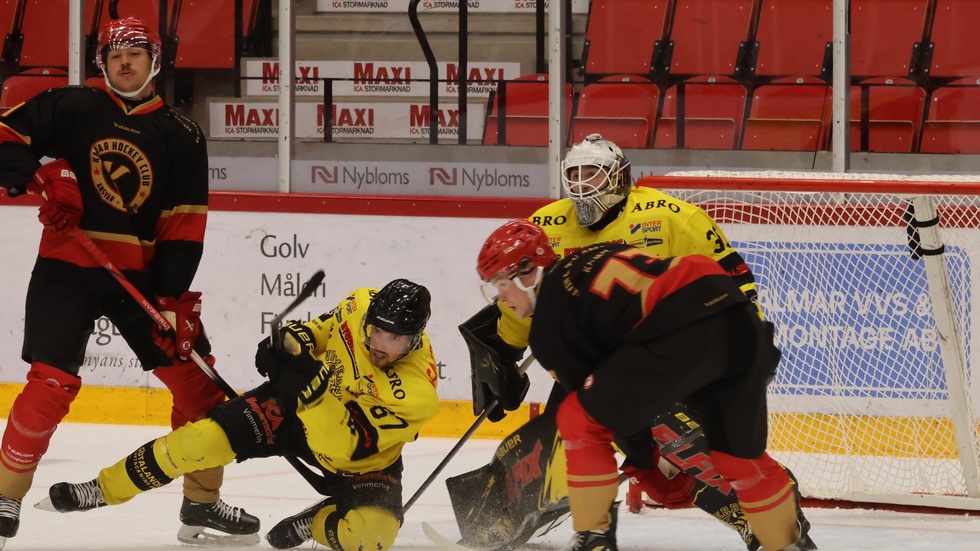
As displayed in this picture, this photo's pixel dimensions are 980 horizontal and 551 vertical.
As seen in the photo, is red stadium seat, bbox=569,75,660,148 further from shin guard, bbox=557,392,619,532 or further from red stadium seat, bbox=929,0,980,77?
shin guard, bbox=557,392,619,532

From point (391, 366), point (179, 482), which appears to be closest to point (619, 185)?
point (391, 366)

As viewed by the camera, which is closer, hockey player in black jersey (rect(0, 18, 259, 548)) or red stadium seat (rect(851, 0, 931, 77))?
hockey player in black jersey (rect(0, 18, 259, 548))

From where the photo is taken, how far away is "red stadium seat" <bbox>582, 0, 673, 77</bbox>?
5254 mm

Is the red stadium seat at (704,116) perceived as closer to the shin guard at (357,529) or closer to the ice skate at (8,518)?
the shin guard at (357,529)

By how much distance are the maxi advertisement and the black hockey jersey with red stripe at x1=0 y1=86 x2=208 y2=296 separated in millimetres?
1753

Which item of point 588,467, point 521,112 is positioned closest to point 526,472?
point 588,467

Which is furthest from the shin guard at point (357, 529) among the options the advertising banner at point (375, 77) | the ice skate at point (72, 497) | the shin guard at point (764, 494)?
the advertising banner at point (375, 77)

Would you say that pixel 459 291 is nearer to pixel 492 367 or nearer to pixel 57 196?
pixel 492 367

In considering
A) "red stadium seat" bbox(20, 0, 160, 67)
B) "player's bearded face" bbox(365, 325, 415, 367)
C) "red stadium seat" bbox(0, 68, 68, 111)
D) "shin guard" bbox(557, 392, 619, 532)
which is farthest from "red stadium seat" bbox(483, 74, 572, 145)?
"shin guard" bbox(557, 392, 619, 532)

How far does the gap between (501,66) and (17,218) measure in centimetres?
194

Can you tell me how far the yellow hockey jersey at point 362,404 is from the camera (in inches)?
127

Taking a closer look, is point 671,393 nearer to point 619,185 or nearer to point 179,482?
point 619,185

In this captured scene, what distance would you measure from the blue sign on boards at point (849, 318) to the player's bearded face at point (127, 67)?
193 centimetres

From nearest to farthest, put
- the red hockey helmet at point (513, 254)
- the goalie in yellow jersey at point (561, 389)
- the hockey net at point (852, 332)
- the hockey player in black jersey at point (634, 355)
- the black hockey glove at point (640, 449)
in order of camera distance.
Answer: the hockey player in black jersey at point (634, 355) < the red hockey helmet at point (513, 254) < the black hockey glove at point (640, 449) < the goalie in yellow jersey at point (561, 389) < the hockey net at point (852, 332)
